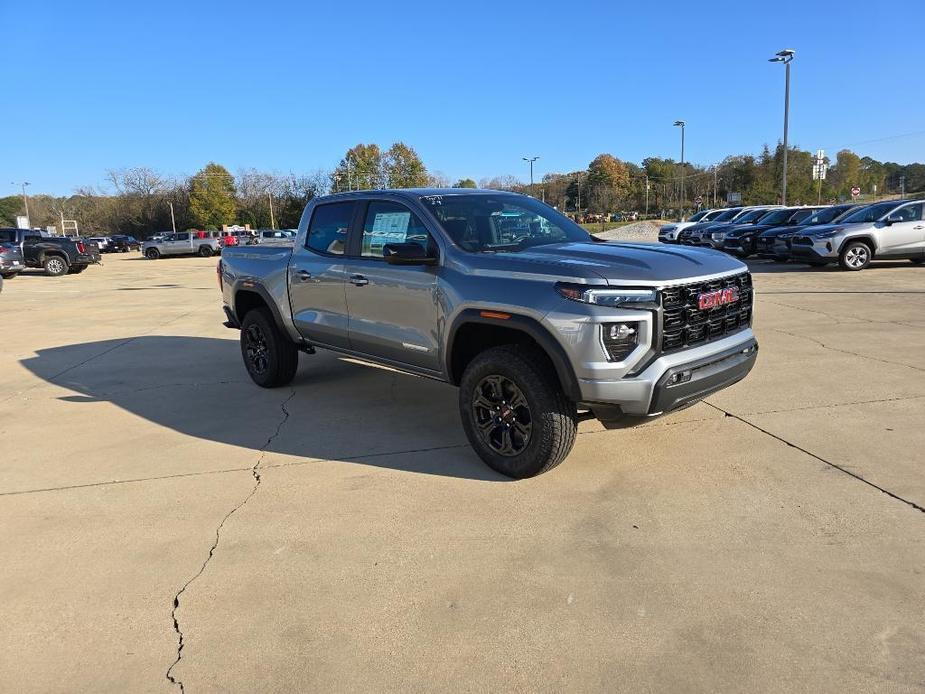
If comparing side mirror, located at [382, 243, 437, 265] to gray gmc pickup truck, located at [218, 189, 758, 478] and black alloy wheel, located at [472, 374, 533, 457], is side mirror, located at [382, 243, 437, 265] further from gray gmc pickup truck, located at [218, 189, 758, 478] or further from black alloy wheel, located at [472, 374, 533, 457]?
black alloy wheel, located at [472, 374, 533, 457]

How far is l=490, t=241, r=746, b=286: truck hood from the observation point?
3.67 metres

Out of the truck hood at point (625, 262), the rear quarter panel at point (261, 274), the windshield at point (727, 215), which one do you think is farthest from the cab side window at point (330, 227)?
the windshield at point (727, 215)

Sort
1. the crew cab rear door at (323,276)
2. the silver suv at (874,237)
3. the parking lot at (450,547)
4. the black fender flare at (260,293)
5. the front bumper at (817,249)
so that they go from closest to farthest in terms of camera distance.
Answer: the parking lot at (450,547) → the crew cab rear door at (323,276) → the black fender flare at (260,293) → the silver suv at (874,237) → the front bumper at (817,249)

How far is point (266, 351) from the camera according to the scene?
6.55 meters

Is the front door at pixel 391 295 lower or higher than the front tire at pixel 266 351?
higher

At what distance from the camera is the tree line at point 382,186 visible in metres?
76.0

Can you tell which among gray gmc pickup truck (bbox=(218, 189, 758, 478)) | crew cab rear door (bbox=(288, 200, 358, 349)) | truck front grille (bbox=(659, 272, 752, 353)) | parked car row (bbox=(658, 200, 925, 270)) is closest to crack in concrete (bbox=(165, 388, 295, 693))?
crew cab rear door (bbox=(288, 200, 358, 349))

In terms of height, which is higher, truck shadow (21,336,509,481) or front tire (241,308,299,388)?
front tire (241,308,299,388)

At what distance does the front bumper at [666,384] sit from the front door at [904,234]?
14846 mm

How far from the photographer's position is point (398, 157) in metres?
82.6

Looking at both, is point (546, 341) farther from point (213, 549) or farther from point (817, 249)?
point (817, 249)

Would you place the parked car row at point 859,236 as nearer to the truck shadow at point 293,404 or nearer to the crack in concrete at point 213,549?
the truck shadow at point 293,404

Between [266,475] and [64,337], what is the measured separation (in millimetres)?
7908

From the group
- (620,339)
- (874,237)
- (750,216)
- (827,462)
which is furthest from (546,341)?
(750,216)
